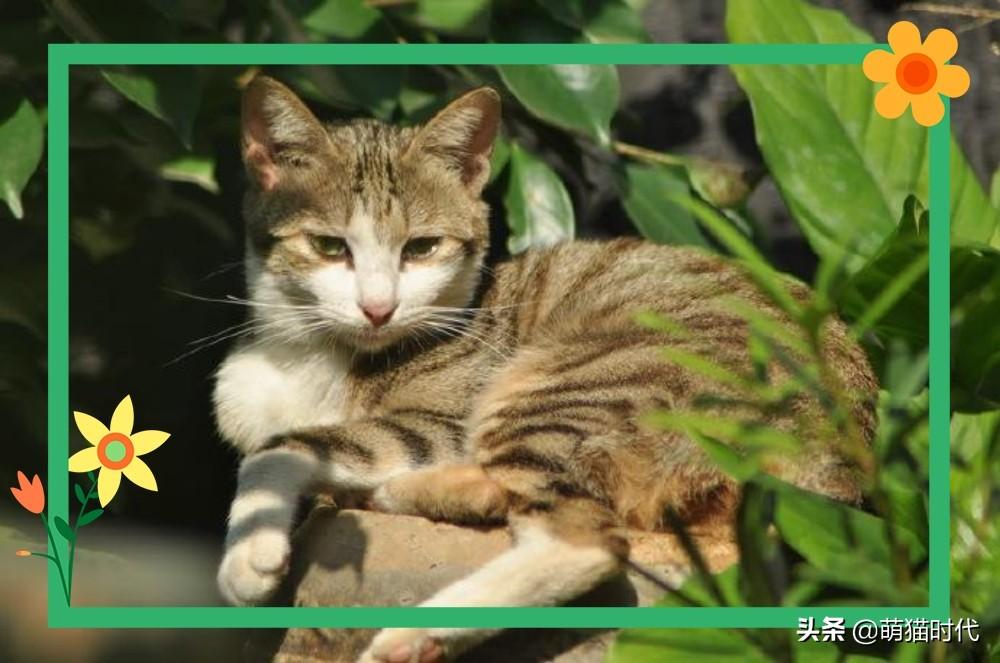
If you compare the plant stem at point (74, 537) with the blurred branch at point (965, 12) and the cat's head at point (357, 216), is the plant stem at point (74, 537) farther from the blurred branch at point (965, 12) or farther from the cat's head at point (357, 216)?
the blurred branch at point (965, 12)

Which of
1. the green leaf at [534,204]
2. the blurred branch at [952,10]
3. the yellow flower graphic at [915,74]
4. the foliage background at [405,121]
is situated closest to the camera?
the yellow flower graphic at [915,74]

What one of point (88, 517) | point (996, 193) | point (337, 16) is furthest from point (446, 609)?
point (996, 193)

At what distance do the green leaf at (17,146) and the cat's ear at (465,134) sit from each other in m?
0.50

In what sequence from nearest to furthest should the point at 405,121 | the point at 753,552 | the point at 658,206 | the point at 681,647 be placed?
the point at 753,552, the point at 681,647, the point at 405,121, the point at 658,206

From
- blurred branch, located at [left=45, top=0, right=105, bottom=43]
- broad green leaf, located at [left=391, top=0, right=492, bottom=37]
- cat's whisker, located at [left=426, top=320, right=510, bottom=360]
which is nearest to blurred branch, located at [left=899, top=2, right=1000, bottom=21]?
broad green leaf, located at [left=391, top=0, right=492, bottom=37]

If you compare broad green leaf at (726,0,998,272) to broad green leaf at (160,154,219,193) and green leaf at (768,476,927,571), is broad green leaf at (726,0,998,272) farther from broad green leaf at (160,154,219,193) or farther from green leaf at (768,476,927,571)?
broad green leaf at (160,154,219,193)

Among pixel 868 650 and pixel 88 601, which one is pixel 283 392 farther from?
pixel 868 650

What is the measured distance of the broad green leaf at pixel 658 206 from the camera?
1.98m

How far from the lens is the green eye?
1753mm

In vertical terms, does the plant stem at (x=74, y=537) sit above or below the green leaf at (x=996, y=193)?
below

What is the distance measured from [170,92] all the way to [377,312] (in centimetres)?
40

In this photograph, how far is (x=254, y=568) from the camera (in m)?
1.52

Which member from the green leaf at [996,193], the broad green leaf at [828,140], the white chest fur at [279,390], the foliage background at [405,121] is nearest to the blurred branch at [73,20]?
the foliage background at [405,121]

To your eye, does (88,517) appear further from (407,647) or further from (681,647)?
(681,647)
